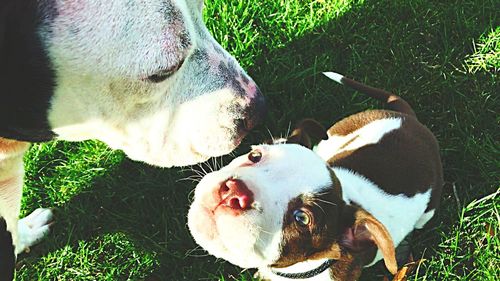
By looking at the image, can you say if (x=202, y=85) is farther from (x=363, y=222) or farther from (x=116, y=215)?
(x=116, y=215)

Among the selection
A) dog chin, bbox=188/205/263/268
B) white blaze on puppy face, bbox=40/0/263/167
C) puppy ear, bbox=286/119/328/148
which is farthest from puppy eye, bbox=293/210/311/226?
puppy ear, bbox=286/119/328/148

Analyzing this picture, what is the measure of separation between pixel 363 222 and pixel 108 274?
1.73 meters

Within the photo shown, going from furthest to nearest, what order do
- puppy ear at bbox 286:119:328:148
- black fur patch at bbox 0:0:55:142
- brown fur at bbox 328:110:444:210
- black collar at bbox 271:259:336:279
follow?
brown fur at bbox 328:110:444:210, puppy ear at bbox 286:119:328:148, black collar at bbox 271:259:336:279, black fur patch at bbox 0:0:55:142

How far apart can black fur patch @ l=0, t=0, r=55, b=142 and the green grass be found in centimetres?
178

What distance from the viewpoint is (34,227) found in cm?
380

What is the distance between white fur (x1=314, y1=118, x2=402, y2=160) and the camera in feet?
11.7

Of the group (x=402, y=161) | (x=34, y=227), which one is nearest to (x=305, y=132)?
(x=402, y=161)

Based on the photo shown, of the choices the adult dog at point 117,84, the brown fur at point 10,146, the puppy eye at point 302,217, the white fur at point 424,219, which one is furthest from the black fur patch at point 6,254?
the white fur at point 424,219

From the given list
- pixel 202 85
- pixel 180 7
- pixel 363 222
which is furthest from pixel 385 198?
pixel 180 7

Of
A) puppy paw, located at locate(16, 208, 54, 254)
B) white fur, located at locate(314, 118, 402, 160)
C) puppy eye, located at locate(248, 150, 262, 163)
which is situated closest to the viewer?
puppy eye, located at locate(248, 150, 262, 163)

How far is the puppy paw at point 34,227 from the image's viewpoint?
3.73 metres

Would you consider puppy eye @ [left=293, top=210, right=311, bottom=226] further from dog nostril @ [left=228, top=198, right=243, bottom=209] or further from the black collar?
the black collar

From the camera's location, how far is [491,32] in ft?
14.6

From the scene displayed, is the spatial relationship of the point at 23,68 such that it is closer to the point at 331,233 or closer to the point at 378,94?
the point at 331,233
